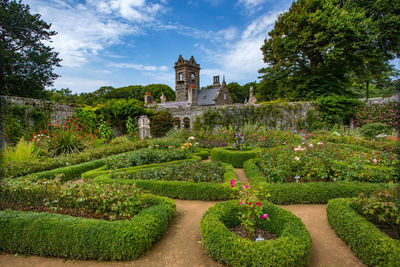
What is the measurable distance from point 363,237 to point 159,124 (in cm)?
1185

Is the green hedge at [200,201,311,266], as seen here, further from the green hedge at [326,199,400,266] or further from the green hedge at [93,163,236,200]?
the green hedge at [93,163,236,200]

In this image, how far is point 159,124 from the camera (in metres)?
13.0

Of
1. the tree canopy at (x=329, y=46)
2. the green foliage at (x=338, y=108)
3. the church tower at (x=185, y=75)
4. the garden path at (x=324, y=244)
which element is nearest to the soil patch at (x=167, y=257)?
the garden path at (x=324, y=244)

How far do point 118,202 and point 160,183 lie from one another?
4.30 ft

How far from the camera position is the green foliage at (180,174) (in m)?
4.27

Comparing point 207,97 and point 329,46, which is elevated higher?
point 329,46

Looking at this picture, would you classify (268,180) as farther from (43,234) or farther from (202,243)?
(43,234)

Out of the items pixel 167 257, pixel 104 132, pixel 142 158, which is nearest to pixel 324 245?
pixel 167 257

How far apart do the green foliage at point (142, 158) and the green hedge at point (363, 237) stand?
4.14m

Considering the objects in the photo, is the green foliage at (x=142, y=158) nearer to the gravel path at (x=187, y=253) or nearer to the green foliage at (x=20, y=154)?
the green foliage at (x=20, y=154)

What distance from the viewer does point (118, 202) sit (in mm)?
2678

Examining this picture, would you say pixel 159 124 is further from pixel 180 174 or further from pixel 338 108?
pixel 338 108

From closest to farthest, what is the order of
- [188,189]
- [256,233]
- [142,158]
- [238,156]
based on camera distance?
[256,233], [188,189], [142,158], [238,156]

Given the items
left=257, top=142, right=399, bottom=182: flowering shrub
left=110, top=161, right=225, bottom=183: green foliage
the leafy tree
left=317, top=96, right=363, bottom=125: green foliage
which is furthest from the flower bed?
left=317, top=96, right=363, bottom=125: green foliage
